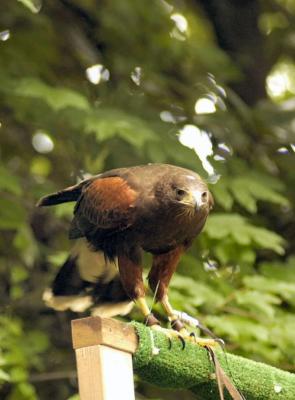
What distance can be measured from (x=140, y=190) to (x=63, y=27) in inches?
99.6

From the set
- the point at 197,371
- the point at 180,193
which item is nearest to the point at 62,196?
the point at 180,193

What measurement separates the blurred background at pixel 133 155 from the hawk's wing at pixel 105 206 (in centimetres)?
75

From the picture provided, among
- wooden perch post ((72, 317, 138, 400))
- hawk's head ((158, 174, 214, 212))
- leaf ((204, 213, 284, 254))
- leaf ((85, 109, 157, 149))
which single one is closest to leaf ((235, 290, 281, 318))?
leaf ((204, 213, 284, 254))

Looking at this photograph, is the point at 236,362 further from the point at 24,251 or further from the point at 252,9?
the point at 252,9

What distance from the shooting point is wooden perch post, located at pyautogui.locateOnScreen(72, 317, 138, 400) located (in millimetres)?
2434

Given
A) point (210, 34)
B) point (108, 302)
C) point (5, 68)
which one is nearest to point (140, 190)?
point (108, 302)

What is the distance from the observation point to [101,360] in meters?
2.45

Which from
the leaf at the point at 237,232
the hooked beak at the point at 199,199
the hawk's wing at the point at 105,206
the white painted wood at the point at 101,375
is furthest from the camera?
the leaf at the point at 237,232

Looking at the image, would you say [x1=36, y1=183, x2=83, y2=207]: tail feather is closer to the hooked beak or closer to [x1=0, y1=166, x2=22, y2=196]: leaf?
[x1=0, y1=166, x2=22, y2=196]: leaf

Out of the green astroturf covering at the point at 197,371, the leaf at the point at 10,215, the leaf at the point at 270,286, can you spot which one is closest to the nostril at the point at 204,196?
the green astroturf covering at the point at 197,371

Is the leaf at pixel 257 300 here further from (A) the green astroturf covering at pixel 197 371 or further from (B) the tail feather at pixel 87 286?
(A) the green astroturf covering at pixel 197 371

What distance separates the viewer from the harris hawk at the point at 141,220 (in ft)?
12.0

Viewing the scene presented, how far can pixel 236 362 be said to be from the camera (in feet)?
10.1

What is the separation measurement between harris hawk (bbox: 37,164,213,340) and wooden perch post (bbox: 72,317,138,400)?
3.26 feet
